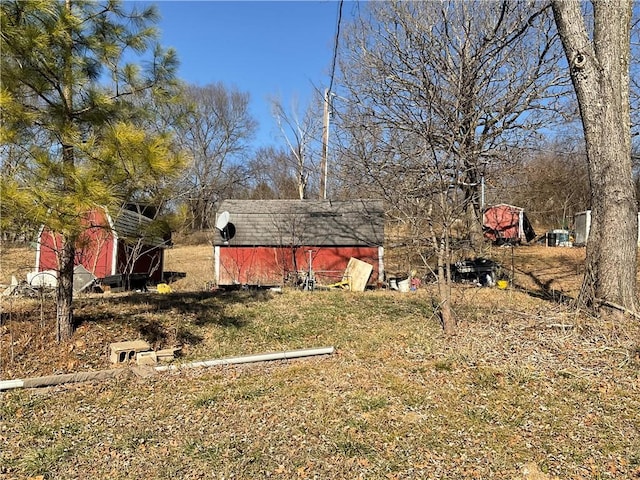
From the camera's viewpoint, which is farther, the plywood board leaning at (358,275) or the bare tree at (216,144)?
the bare tree at (216,144)

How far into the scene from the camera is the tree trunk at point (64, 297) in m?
5.27

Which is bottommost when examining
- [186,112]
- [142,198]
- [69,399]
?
[69,399]

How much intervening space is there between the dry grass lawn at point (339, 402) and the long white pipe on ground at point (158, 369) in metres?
0.10

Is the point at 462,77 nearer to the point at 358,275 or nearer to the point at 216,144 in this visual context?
→ the point at 358,275

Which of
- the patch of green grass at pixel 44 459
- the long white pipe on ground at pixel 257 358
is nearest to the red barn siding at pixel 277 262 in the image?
the long white pipe on ground at pixel 257 358

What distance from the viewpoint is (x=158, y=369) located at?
16.3ft

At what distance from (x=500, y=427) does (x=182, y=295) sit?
6.95 meters

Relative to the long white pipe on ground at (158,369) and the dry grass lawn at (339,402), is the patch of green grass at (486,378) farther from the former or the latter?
the long white pipe on ground at (158,369)

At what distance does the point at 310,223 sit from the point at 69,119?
33.5 ft

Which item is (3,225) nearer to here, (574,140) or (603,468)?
(603,468)

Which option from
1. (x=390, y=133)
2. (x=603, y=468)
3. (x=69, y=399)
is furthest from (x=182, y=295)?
(x=603, y=468)

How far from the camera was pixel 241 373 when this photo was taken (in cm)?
494

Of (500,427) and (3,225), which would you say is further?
(3,225)

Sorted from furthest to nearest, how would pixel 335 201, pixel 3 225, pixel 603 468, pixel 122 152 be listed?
1. pixel 335 201
2. pixel 122 152
3. pixel 3 225
4. pixel 603 468
